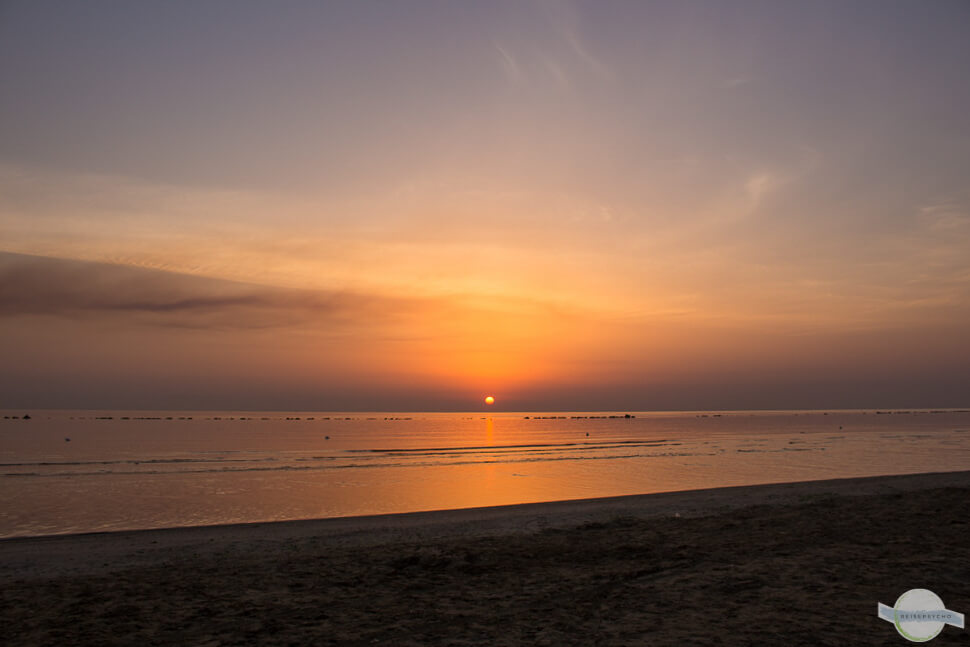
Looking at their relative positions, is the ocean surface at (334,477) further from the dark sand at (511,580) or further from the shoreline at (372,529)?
the dark sand at (511,580)

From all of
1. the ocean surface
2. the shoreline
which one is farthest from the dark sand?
the ocean surface

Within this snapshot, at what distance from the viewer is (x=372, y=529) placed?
19406 millimetres

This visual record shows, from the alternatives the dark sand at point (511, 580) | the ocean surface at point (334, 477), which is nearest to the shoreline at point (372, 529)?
the dark sand at point (511, 580)

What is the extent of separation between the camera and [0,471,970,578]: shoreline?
15.4 meters

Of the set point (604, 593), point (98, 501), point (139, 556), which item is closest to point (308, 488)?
point (98, 501)

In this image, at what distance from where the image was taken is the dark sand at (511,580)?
8562 mm

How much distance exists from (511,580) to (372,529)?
8800mm

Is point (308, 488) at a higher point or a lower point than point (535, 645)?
lower

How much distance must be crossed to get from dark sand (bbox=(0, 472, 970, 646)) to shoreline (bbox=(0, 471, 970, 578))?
0.14 m

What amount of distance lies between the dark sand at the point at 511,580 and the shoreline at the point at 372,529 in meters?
0.14

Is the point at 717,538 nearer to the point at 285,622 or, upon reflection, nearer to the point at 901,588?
the point at 901,588

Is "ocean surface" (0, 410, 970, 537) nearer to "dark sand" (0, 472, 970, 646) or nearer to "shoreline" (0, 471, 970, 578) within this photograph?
"shoreline" (0, 471, 970, 578)

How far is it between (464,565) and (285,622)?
4.59 m

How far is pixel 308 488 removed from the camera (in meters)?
33.7
